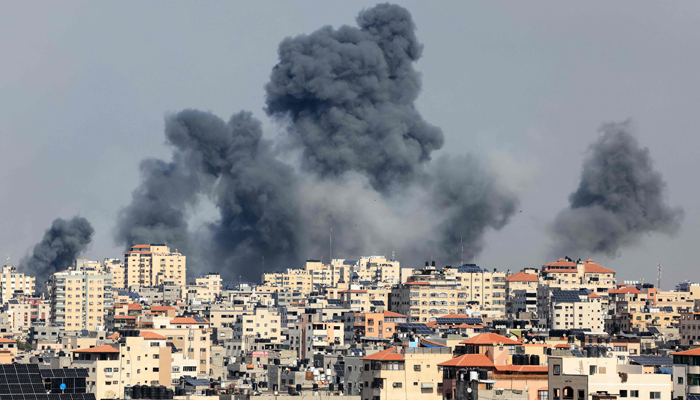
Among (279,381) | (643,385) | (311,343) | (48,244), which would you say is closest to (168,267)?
(48,244)

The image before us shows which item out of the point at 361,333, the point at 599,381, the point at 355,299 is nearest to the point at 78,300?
the point at 355,299

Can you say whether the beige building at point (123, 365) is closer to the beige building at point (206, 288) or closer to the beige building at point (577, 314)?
the beige building at point (577, 314)

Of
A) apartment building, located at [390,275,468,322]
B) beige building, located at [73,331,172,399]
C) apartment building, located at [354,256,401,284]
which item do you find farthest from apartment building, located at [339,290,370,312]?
beige building, located at [73,331,172,399]

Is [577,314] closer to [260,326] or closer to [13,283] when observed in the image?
[260,326]

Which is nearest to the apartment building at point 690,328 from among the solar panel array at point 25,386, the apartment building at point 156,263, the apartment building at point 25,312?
the solar panel array at point 25,386

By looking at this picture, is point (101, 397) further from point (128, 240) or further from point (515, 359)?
point (128, 240)

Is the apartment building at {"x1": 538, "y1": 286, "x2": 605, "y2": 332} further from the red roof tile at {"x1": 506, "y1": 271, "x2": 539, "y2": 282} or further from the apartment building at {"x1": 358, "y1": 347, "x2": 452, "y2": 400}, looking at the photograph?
the apartment building at {"x1": 358, "y1": 347, "x2": 452, "y2": 400}

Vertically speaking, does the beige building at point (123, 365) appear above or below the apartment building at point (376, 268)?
below
